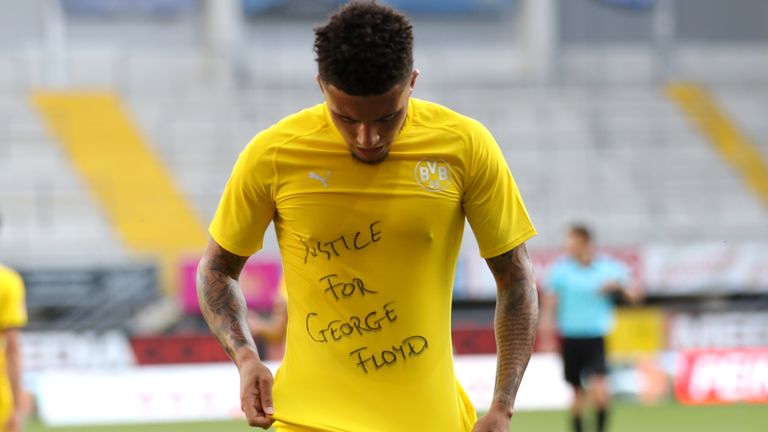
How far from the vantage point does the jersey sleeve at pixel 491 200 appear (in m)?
3.77

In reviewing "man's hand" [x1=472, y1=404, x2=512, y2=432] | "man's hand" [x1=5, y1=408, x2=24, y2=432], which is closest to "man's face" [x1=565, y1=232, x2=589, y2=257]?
"man's hand" [x1=5, y1=408, x2=24, y2=432]

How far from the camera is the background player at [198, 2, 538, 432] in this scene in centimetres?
374

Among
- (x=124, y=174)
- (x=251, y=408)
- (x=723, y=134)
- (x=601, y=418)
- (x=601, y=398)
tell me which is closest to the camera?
(x=251, y=408)

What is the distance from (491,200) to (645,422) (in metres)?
12.1

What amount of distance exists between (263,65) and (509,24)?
5222 mm

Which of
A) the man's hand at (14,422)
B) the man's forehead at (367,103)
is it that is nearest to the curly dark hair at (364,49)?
the man's forehead at (367,103)

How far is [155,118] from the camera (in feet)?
82.2

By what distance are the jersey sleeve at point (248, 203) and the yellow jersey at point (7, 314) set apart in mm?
3903

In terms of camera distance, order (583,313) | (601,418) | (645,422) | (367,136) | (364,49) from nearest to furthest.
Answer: (364,49) → (367,136) → (601,418) → (583,313) → (645,422)

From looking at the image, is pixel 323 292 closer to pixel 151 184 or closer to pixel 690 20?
pixel 151 184

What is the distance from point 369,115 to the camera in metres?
3.51

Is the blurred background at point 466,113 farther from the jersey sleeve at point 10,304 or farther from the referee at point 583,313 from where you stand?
the jersey sleeve at point 10,304

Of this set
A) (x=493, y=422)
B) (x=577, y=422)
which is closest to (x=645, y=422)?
(x=577, y=422)

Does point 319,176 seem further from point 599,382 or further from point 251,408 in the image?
point 599,382
